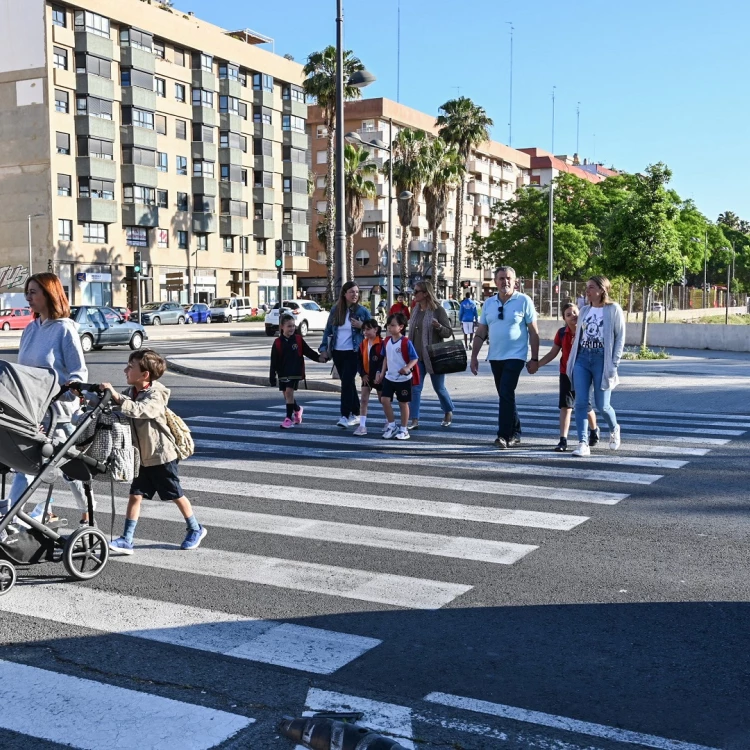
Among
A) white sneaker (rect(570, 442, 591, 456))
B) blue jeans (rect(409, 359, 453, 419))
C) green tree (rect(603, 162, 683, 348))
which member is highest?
green tree (rect(603, 162, 683, 348))

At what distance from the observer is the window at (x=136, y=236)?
212 feet

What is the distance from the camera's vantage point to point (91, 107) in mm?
60406

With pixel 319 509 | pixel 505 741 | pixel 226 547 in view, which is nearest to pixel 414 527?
pixel 319 509

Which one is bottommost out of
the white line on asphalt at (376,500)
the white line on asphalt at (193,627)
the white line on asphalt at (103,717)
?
the white line on asphalt at (103,717)

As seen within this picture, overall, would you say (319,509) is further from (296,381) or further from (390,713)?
(296,381)

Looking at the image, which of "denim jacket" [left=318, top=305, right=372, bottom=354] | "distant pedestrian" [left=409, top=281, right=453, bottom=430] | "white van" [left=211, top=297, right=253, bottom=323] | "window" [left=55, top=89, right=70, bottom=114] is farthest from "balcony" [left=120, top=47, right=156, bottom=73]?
"distant pedestrian" [left=409, top=281, right=453, bottom=430]

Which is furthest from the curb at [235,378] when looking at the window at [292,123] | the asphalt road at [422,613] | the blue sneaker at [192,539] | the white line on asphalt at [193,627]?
the window at [292,123]

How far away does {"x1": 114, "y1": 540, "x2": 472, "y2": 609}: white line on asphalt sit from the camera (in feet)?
17.5

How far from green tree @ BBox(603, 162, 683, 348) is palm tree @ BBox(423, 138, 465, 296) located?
124 feet

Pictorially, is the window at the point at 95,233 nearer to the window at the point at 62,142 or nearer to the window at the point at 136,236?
the window at the point at 136,236

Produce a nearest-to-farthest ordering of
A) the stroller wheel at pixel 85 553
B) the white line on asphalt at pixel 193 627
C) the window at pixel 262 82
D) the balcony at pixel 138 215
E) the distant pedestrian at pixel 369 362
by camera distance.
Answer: the white line on asphalt at pixel 193 627 → the stroller wheel at pixel 85 553 → the distant pedestrian at pixel 369 362 → the balcony at pixel 138 215 → the window at pixel 262 82

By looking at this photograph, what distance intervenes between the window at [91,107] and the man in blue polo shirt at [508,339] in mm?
55606

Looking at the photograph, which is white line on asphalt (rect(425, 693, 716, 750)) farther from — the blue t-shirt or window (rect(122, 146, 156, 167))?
window (rect(122, 146, 156, 167))

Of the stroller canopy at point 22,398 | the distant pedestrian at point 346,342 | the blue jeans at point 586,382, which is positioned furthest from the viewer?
the distant pedestrian at point 346,342
